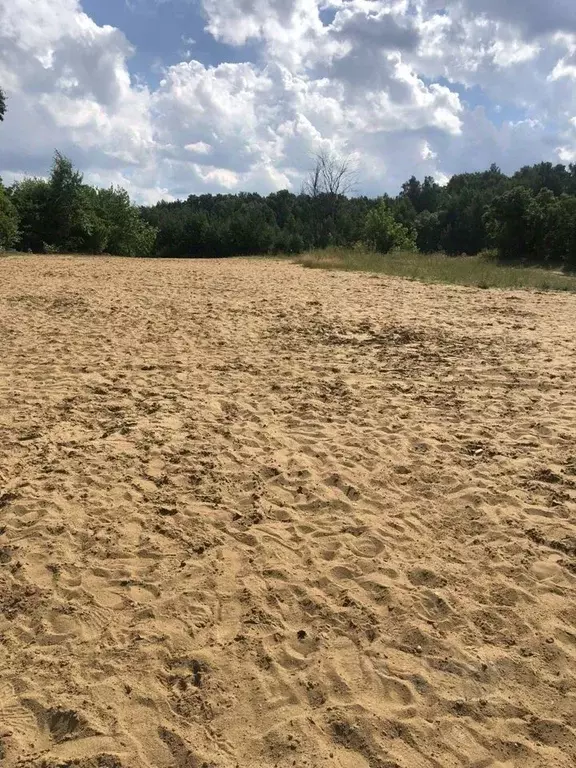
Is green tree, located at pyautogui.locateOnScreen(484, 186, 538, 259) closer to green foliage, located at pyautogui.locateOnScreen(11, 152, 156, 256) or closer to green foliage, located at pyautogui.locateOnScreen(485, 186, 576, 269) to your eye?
green foliage, located at pyautogui.locateOnScreen(485, 186, 576, 269)

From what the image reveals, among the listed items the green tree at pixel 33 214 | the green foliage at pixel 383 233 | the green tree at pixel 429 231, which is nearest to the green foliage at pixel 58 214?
the green tree at pixel 33 214

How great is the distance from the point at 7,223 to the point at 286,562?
2624 centimetres

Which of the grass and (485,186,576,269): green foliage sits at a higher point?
(485,186,576,269): green foliage

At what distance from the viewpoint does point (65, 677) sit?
2984 millimetres

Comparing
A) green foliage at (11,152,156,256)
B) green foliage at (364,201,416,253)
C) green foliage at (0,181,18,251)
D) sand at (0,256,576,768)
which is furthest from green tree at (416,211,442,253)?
sand at (0,256,576,768)

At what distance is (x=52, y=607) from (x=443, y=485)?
3020 millimetres

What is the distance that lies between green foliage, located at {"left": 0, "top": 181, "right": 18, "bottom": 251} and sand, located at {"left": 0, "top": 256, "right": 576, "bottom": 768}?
2010 cm

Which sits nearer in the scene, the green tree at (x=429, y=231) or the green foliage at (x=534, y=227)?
the green foliage at (x=534, y=227)

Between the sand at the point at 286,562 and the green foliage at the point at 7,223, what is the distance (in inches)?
791

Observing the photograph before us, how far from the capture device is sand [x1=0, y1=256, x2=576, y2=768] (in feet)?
9.07

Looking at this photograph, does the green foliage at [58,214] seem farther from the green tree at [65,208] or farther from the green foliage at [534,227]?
the green foliage at [534,227]

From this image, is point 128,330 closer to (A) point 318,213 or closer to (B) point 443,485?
(B) point 443,485

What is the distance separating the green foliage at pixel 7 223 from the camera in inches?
993

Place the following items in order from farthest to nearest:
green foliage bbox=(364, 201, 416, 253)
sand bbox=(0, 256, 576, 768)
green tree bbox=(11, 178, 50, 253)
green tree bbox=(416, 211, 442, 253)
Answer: green tree bbox=(416, 211, 442, 253)
green foliage bbox=(364, 201, 416, 253)
green tree bbox=(11, 178, 50, 253)
sand bbox=(0, 256, 576, 768)
